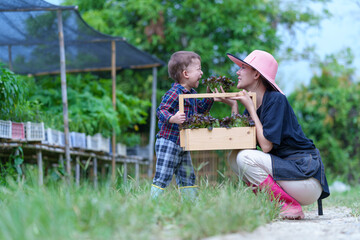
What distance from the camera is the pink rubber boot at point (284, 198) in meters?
3.49

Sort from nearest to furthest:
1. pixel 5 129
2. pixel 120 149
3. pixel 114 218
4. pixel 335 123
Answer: pixel 114 218
pixel 5 129
pixel 120 149
pixel 335 123

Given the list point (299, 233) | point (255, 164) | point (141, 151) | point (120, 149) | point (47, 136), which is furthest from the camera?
point (141, 151)

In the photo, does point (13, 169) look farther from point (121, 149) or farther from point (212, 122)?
point (121, 149)

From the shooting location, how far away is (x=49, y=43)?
7.15 metres

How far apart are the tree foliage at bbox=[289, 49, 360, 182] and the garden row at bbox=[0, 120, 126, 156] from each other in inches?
239

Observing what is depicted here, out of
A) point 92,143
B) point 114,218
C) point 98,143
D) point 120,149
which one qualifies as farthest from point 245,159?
point 120,149

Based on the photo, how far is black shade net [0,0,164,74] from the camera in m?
5.92

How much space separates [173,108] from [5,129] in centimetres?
214

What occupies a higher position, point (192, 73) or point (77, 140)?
point (192, 73)

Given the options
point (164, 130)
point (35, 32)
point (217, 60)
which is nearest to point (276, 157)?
point (164, 130)

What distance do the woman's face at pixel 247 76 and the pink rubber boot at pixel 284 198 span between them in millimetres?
818

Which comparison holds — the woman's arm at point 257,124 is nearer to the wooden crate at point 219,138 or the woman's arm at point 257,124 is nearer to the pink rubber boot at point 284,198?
the wooden crate at point 219,138

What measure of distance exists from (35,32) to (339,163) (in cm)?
829

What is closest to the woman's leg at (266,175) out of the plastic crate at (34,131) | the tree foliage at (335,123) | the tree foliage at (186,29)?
the plastic crate at (34,131)
